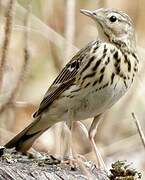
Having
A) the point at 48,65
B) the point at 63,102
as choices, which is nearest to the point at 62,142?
the point at 63,102

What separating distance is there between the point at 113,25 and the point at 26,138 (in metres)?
1.02

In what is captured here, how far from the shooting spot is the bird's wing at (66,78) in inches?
216

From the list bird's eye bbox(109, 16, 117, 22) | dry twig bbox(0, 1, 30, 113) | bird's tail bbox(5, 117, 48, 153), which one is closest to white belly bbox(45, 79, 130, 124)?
bird's tail bbox(5, 117, 48, 153)

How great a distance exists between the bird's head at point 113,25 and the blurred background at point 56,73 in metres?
0.78

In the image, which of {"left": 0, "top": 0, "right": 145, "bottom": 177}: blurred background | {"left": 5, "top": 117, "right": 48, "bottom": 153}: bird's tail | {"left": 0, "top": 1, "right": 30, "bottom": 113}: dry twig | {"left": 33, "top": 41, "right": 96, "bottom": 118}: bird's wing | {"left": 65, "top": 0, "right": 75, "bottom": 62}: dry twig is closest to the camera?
{"left": 5, "top": 117, "right": 48, "bottom": 153}: bird's tail

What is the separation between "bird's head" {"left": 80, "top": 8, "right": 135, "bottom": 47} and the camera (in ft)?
18.1

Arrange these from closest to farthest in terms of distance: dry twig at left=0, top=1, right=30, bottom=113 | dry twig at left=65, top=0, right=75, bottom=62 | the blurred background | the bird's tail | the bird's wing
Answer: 1. the bird's tail
2. the bird's wing
3. dry twig at left=0, top=1, right=30, bottom=113
4. the blurred background
5. dry twig at left=65, top=0, right=75, bottom=62

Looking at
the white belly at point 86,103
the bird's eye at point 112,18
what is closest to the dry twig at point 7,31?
the white belly at point 86,103

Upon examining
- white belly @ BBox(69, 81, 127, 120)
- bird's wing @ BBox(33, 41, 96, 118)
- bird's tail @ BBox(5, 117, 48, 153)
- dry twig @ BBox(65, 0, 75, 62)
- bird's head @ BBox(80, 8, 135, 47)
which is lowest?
bird's tail @ BBox(5, 117, 48, 153)

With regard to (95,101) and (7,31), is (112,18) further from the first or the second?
(7,31)

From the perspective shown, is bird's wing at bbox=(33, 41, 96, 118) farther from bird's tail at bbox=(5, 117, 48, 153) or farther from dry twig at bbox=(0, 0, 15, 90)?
dry twig at bbox=(0, 0, 15, 90)

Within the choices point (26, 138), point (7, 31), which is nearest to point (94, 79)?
point (26, 138)

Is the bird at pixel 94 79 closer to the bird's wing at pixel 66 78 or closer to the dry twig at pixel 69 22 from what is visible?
the bird's wing at pixel 66 78

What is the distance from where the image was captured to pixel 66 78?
5.56 metres
